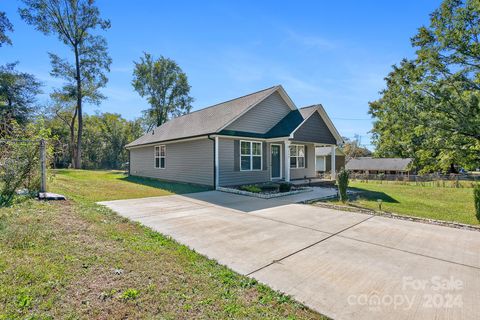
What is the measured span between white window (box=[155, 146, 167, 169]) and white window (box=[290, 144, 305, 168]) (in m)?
8.65

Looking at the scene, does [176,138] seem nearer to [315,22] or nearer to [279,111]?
[279,111]

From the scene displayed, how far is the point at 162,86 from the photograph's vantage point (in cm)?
3588

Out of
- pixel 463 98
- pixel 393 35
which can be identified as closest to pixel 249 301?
pixel 393 35

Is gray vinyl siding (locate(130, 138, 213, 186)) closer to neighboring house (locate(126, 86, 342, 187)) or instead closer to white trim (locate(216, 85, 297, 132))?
neighboring house (locate(126, 86, 342, 187))

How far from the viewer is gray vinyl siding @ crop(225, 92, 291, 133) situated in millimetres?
13452

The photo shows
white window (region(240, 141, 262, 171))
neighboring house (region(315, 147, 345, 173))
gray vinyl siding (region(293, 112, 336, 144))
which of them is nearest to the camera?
white window (region(240, 141, 262, 171))

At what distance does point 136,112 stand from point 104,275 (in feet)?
138

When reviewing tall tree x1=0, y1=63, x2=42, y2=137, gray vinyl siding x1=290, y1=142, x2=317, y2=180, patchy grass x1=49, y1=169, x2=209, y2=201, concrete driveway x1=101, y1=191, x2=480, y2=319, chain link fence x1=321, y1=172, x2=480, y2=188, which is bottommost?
chain link fence x1=321, y1=172, x2=480, y2=188

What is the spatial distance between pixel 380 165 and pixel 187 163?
3924cm

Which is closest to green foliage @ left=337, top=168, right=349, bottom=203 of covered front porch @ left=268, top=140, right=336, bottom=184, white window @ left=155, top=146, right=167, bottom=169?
covered front porch @ left=268, top=140, right=336, bottom=184

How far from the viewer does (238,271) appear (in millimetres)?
3432

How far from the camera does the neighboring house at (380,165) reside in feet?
131

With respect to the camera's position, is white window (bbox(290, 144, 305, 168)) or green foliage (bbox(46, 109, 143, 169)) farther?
green foliage (bbox(46, 109, 143, 169))

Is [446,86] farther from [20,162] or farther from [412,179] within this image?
[20,162]
